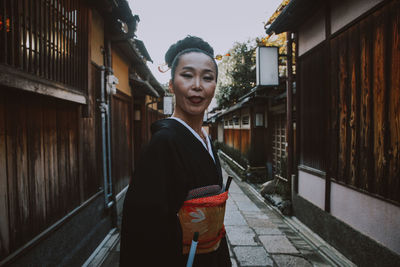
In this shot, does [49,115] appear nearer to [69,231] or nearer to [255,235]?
[69,231]

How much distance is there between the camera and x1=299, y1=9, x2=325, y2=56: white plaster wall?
5.91m

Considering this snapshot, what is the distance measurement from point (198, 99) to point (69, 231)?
396cm

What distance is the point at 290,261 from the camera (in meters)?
4.96

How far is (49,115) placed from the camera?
375 centimetres

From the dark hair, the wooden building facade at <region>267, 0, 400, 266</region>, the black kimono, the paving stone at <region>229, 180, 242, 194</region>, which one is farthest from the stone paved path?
the dark hair

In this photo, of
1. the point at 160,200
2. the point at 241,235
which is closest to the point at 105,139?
the point at 241,235

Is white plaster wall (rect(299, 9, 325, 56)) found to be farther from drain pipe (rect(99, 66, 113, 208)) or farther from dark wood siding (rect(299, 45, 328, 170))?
drain pipe (rect(99, 66, 113, 208))

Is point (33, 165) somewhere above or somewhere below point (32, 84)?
below

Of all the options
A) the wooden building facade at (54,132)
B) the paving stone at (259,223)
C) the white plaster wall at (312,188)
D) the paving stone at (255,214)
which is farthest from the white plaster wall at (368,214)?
the wooden building facade at (54,132)

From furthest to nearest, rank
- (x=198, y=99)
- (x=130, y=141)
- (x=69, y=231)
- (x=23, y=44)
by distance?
(x=130, y=141) < (x=69, y=231) < (x=23, y=44) < (x=198, y=99)

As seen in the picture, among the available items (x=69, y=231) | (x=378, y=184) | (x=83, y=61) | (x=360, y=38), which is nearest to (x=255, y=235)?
(x=378, y=184)

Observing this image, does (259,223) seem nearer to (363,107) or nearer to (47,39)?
(363,107)

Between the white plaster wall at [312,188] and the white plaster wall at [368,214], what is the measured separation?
0.52 metres

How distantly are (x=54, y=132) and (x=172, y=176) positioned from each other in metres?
3.35
